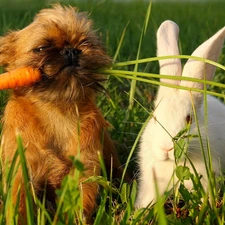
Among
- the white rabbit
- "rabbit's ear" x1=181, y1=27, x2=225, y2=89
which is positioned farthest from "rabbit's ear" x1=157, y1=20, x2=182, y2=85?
"rabbit's ear" x1=181, y1=27, x2=225, y2=89

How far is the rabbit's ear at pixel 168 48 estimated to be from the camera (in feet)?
13.5

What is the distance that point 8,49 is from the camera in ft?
13.3

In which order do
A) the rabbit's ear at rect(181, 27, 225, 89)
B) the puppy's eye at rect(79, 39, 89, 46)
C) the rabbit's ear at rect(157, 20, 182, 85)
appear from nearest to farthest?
the puppy's eye at rect(79, 39, 89, 46) → the rabbit's ear at rect(181, 27, 225, 89) → the rabbit's ear at rect(157, 20, 182, 85)

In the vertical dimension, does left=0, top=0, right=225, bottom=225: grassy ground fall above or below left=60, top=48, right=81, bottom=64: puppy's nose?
below

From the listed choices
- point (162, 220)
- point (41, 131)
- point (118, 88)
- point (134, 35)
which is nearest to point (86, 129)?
point (41, 131)

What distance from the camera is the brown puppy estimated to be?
3557 mm

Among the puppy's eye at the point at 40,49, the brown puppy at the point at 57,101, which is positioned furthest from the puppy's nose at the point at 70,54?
the puppy's eye at the point at 40,49

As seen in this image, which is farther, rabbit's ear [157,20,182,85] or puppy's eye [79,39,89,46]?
rabbit's ear [157,20,182,85]

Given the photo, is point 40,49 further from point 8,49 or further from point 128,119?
point 128,119

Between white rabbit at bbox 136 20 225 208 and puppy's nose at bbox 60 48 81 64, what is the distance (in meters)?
0.62

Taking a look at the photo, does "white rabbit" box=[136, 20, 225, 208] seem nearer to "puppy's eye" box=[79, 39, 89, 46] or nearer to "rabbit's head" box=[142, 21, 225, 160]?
"rabbit's head" box=[142, 21, 225, 160]

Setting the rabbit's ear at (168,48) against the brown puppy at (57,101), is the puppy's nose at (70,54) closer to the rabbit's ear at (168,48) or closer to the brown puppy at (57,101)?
the brown puppy at (57,101)

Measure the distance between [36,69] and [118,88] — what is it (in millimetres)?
2855

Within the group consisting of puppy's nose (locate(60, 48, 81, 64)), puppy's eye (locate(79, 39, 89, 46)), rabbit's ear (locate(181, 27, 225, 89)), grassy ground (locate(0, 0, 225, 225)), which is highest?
puppy's eye (locate(79, 39, 89, 46))
